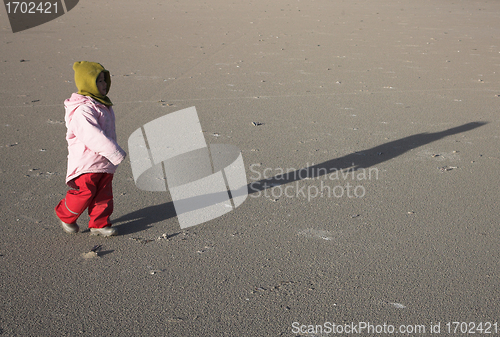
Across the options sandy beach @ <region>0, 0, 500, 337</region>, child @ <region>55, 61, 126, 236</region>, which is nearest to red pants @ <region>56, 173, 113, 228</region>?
child @ <region>55, 61, 126, 236</region>

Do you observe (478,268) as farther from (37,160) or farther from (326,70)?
(326,70)

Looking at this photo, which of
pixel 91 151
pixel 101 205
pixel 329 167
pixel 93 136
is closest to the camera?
pixel 93 136

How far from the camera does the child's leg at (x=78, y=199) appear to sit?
141 inches

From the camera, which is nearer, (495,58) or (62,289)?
(62,289)

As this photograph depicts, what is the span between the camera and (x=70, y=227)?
3732mm

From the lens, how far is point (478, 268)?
333 cm

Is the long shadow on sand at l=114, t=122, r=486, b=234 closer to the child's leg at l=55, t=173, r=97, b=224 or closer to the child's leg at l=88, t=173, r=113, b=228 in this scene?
the child's leg at l=88, t=173, r=113, b=228

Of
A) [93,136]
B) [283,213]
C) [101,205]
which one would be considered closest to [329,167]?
[283,213]

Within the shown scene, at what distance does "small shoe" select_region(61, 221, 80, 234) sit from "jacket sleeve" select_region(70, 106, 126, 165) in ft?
2.19

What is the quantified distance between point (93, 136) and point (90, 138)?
3 cm

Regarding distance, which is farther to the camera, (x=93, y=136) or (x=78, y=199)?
(x=78, y=199)

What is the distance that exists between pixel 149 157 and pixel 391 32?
38.4 ft

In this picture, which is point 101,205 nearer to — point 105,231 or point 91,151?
point 105,231

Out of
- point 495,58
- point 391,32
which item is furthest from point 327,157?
point 391,32
